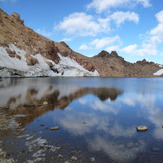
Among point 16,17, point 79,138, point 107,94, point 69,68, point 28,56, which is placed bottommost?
point 79,138

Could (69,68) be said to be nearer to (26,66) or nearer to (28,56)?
(28,56)

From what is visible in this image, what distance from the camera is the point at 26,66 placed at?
275 ft

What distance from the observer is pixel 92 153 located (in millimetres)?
8625

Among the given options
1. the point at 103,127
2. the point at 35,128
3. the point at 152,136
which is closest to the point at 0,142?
the point at 35,128

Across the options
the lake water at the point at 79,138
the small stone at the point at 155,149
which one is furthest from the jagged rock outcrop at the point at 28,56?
the small stone at the point at 155,149

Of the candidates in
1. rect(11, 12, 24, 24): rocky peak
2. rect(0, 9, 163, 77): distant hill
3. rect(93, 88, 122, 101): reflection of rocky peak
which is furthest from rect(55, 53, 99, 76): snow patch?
rect(93, 88, 122, 101): reflection of rocky peak

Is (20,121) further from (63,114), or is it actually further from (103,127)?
(103,127)

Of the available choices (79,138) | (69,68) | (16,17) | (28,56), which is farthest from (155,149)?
(16,17)

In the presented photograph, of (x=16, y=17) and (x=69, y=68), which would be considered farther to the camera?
(x=69, y=68)

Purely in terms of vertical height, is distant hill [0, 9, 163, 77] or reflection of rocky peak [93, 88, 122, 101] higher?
distant hill [0, 9, 163, 77]

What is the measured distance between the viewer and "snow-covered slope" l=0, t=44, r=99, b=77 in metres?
71.1

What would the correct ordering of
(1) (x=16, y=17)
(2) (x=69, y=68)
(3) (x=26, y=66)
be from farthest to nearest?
(2) (x=69, y=68) < (1) (x=16, y=17) < (3) (x=26, y=66)

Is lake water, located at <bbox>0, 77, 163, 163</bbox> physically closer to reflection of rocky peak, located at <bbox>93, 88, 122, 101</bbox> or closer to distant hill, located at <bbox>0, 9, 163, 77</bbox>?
reflection of rocky peak, located at <bbox>93, 88, 122, 101</bbox>

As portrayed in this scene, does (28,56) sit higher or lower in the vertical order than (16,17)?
lower
